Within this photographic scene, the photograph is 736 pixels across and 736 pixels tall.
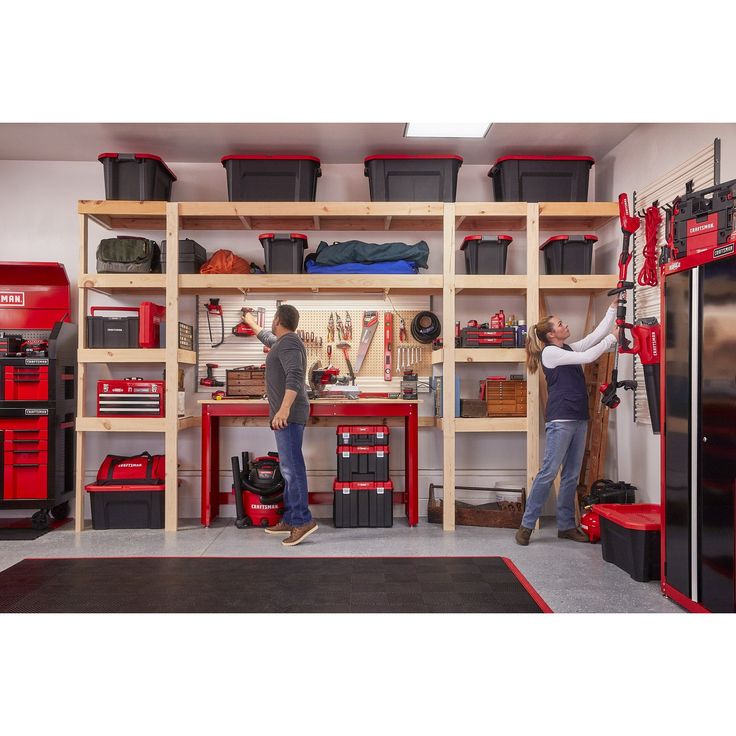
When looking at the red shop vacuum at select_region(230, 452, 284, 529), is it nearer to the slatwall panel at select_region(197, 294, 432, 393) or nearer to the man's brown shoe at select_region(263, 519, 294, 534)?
the man's brown shoe at select_region(263, 519, 294, 534)

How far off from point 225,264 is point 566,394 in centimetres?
316

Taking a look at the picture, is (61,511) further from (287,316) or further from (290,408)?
(287,316)

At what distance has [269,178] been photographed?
5.30m

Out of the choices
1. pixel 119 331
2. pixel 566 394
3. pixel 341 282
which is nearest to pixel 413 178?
pixel 341 282

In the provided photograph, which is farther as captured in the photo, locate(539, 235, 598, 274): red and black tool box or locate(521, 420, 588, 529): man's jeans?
locate(539, 235, 598, 274): red and black tool box

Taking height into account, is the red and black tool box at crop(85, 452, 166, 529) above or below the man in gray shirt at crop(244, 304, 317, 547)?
below

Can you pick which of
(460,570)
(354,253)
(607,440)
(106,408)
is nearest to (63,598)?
(106,408)

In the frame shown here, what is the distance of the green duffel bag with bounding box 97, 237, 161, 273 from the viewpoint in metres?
5.19

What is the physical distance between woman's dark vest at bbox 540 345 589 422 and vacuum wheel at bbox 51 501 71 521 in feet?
14.9

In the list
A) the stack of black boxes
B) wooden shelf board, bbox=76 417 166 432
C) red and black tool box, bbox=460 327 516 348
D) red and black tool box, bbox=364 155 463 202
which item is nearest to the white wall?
red and black tool box, bbox=460 327 516 348

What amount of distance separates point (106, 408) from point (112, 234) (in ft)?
6.10

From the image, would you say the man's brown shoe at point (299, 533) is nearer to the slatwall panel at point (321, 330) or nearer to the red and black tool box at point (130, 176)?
the slatwall panel at point (321, 330)

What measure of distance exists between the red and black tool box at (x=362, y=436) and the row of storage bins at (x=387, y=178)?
2.08 metres
